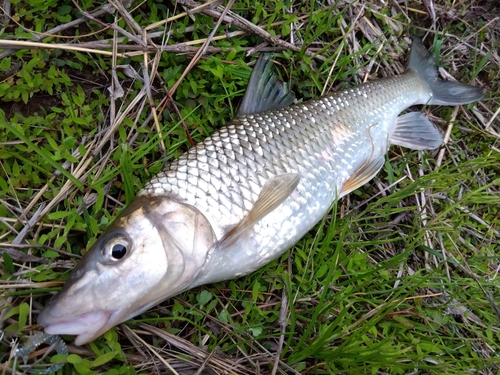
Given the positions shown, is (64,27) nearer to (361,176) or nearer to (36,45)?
(36,45)

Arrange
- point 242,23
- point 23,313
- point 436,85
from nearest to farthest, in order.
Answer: point 23,313
point 242,23
point 436,85

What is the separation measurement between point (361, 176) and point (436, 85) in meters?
1.17

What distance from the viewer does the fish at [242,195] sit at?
5.43 ft

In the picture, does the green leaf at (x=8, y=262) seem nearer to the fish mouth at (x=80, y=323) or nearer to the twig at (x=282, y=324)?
the fish mouth at (x=80, y=323)

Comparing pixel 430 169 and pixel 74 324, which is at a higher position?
pixel 74 324

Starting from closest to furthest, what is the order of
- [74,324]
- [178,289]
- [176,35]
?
[74,324], [178,289], [176,35]

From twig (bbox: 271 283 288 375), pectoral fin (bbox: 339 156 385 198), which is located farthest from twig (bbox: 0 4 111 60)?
twig (bbox: 271 283 288 375)

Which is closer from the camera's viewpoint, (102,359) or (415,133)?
(102,359)

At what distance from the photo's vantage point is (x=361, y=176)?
2.42 metres

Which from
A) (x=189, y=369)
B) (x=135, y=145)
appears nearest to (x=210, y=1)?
(x=135, y=145)

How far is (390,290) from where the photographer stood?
2.27 metres

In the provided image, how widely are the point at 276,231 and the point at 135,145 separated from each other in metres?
0.98

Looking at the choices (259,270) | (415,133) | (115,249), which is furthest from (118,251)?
(415,133)

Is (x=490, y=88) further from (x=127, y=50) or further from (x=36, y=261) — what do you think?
(x=36, y=261)
